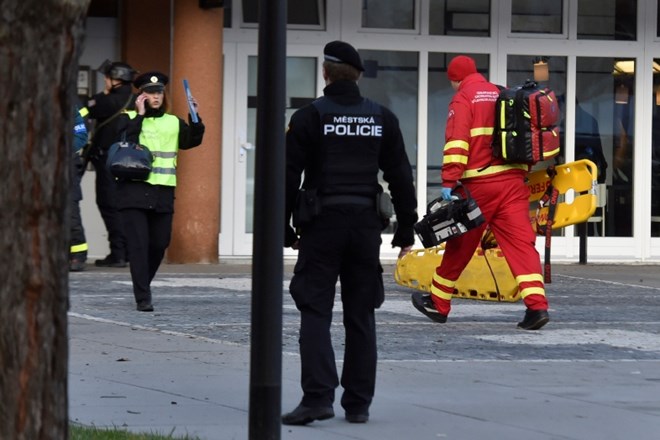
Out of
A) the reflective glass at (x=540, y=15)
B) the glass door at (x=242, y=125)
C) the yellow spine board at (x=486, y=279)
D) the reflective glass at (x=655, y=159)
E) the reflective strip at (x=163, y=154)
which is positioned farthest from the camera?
the reflective glass at (x=655, y=159)

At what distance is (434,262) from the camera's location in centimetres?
1373

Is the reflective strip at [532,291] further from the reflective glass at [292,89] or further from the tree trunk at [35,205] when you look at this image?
the reflective glass at [292,89]

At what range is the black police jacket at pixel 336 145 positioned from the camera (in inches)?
284

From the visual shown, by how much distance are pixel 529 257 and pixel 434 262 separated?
298 cm

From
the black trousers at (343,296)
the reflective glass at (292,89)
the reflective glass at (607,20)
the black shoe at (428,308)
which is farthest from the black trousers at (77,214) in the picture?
the black trousers at (343,296)

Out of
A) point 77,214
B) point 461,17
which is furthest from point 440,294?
point 461,17

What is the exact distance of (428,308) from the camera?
1136 cm

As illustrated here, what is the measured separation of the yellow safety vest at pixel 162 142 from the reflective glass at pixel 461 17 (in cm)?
727

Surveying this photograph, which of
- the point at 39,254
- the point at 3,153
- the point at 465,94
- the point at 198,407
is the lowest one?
the point at 198,407

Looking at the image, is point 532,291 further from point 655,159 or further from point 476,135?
point 655,159

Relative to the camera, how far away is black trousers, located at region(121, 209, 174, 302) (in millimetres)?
11500

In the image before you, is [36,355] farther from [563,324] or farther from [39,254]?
[563,324]

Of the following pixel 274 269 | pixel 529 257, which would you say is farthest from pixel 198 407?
pixel 529 257

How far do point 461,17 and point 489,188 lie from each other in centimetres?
790
